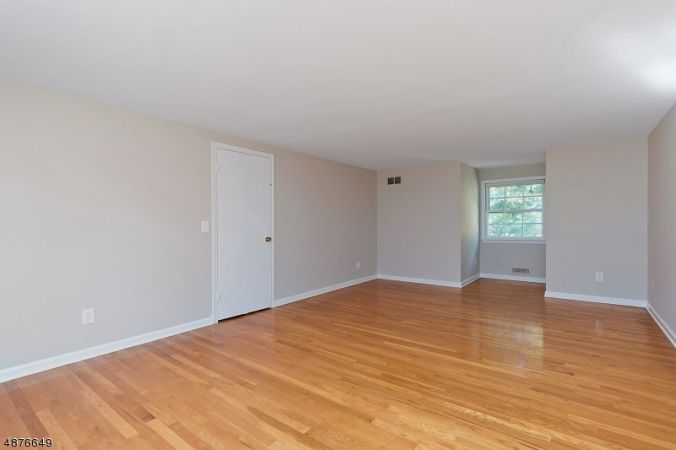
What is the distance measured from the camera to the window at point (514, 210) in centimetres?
639

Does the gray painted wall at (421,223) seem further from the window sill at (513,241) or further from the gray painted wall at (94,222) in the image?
the gray painted wall at (94,222)

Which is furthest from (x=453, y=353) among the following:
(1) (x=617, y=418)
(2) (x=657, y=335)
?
(2) (x=657, y=335)

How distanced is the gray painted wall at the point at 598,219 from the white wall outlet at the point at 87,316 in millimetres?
5772

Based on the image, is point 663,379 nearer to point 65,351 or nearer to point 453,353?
point 453,353

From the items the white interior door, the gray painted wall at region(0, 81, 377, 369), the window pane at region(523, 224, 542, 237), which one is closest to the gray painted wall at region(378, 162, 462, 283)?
the window pane at region(523, 224, 542, 237)

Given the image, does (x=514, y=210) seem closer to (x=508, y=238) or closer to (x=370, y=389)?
(x=508, y=238)

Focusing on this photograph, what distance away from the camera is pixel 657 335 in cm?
337

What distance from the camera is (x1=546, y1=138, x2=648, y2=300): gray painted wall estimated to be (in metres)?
4.49

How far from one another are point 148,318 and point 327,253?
2.92 meters

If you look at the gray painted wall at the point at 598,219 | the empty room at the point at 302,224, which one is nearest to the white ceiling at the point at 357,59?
the empty room at the point at 302,224

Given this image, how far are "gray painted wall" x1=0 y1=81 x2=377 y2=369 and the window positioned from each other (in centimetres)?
513

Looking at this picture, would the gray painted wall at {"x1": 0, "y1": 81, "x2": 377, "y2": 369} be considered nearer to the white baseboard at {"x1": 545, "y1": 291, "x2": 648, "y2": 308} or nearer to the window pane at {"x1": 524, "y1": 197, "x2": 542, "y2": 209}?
the white baseboard at {"x1": 545, "y1": 291, "x2": 648, "y2": 308}

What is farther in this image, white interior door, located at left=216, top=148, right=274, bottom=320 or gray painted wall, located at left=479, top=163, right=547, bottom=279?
gray painted wall, located at left=479, top=163, right=547, bottom=279

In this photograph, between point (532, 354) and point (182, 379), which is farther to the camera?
point (532, 354)
